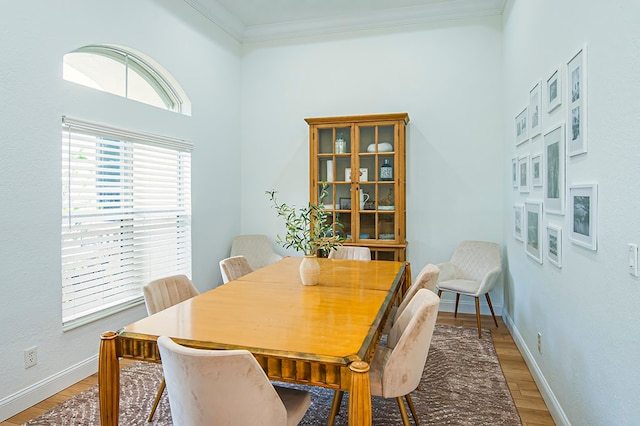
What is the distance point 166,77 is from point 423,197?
2916 mm

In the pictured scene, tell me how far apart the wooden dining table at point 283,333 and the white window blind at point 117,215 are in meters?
1.26

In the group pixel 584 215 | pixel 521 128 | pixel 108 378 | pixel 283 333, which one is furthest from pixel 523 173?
pixel 108 378

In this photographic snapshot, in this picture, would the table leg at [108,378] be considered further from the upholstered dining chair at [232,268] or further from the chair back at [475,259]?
the chair back at [475,259]

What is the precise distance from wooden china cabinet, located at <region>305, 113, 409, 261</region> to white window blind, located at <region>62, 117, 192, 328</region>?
1473 millimetres

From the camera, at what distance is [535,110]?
2.79 metres

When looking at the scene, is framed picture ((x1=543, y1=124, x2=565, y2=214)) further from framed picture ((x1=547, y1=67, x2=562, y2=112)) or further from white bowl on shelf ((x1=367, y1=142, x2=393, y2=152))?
white bowl on shelf ((x1=367, y1=142, x2=393, y2=152))

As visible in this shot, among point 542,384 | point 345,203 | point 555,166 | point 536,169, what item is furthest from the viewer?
point 345,203

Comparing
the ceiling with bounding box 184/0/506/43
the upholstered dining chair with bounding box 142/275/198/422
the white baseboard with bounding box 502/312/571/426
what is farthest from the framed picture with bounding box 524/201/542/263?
the ceiling with bounding box 184/0/506/43

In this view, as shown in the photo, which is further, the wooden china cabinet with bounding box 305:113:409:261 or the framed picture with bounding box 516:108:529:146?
the wooden china cabinet with bounding box 305:113:409:261

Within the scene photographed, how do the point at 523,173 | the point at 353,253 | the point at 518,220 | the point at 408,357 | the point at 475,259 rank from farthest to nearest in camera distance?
the point at 475,259, the point at 353,253, the point at 518,220, the point at 523,173, the point at 408,357

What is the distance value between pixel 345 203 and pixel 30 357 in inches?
118

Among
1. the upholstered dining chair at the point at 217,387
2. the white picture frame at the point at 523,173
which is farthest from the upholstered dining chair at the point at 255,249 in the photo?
the upholstered dining chair at the point at 217,387

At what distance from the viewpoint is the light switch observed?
1.37 metres

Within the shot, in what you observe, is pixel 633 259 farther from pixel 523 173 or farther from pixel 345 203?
pixel 345 203
